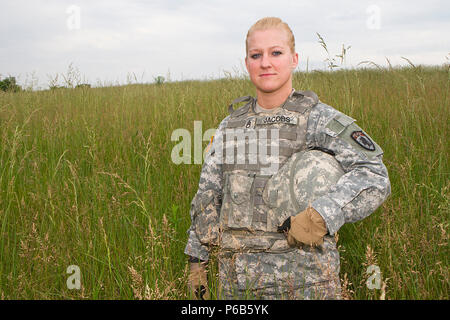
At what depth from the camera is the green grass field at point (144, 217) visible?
198cm

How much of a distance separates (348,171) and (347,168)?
0.02m

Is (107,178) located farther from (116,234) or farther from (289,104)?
(289,104)

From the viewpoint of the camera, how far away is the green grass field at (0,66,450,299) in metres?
1.98

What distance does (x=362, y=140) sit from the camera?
1.86m

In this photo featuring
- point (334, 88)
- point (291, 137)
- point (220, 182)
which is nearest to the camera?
point (291, 137)

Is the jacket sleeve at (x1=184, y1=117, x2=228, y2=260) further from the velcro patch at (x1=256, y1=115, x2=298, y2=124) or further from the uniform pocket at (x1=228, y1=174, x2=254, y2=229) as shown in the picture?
the velcro patch at (x1=256, y1=115, x2=298, y2=124)

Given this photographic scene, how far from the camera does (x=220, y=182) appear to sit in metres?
2.22

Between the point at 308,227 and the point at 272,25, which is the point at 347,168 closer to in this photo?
the point at 308,227

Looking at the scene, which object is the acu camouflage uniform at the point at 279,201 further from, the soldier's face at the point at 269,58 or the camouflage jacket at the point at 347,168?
the soldier's face at the point at 269,58

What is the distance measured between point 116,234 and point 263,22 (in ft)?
5.41

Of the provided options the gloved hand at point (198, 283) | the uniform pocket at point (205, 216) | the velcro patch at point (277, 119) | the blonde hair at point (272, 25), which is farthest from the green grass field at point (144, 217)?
the blonde hair at point (272, 25)

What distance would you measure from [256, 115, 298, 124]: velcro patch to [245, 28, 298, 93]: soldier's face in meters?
0.15

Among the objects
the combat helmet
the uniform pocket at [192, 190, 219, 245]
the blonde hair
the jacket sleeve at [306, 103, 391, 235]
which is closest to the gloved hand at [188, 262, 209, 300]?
the uniform pocket at [192, 190, 219, 245]
